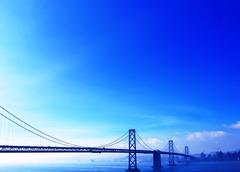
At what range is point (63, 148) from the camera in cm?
7044

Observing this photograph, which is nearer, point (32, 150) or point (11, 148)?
point (11, 148)

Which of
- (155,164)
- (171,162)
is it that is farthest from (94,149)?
(171,162)

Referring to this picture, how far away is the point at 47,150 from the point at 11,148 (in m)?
10.9

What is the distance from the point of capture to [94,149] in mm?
80500

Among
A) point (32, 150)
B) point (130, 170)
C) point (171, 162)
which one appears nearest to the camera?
point (32, 150)

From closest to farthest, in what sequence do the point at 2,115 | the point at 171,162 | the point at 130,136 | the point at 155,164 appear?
the point at 2,115 < the point at 130,136 < the point at 155,164 < the point at 171,162

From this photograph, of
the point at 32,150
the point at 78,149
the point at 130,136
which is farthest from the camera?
the point at 130,136

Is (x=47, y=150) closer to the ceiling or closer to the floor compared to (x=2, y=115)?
closer to the floor

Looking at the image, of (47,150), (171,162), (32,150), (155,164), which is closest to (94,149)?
(47,150)

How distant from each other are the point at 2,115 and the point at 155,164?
70.8m

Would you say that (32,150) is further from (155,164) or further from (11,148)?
(155,164)

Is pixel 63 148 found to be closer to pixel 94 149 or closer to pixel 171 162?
pixel 94 149

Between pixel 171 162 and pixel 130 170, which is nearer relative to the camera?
pixel 130 170

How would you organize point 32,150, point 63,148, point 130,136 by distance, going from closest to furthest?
1. point 32,150
2. point 63,148
3. point 130,136
